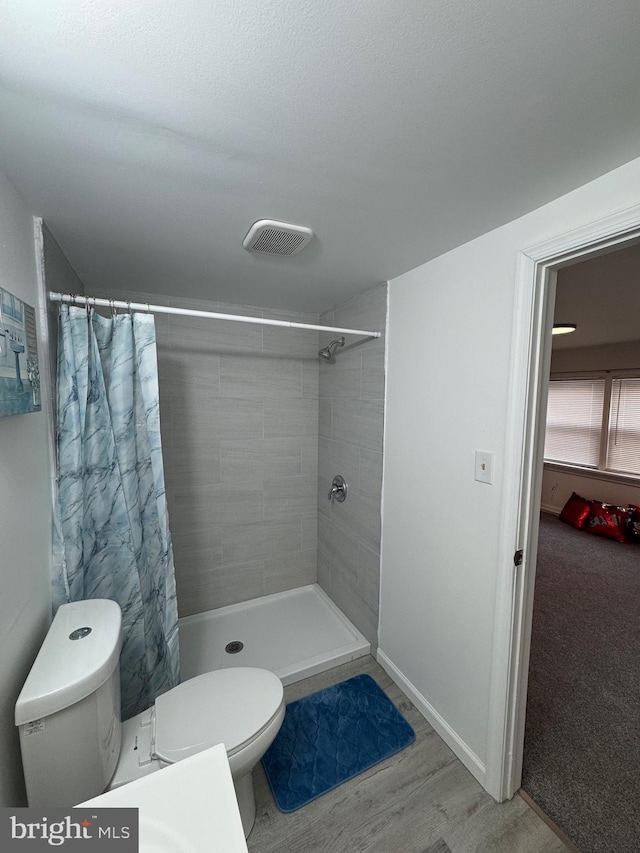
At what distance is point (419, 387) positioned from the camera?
1711 millimetres

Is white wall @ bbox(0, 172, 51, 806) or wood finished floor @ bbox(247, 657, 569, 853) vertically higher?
white wall @ bbox(0, 172, 51, 806)

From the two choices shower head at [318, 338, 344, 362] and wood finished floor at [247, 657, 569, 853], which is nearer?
wood finished floor at [247, 657, 569, 853]

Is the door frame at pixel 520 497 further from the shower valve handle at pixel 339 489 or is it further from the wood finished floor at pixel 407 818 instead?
the shower valve handle at pixel 339 489

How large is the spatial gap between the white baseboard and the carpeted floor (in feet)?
0.64

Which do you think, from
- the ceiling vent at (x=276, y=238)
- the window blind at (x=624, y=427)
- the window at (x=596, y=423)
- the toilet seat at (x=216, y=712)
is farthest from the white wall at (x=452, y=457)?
the window blind at (x=624, y=427)

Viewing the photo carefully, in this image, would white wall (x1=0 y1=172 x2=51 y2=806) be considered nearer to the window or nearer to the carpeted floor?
the carpeted floor

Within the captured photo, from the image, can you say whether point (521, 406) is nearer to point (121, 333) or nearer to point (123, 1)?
point (123, 1)

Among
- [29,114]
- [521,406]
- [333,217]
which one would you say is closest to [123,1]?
[29,114]

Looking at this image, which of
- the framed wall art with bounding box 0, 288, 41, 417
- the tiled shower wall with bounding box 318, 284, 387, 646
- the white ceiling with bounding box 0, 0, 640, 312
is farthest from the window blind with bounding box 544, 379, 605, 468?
the framed wall art with bounding box 0, 288, 41, 417

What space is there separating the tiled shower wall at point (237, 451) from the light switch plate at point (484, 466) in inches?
57.7


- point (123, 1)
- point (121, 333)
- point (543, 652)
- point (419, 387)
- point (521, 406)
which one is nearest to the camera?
point (123, 1)

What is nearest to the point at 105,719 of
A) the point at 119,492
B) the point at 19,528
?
the point at 19,528

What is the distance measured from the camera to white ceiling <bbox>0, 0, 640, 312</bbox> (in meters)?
0.59

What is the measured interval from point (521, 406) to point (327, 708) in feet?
5.72
